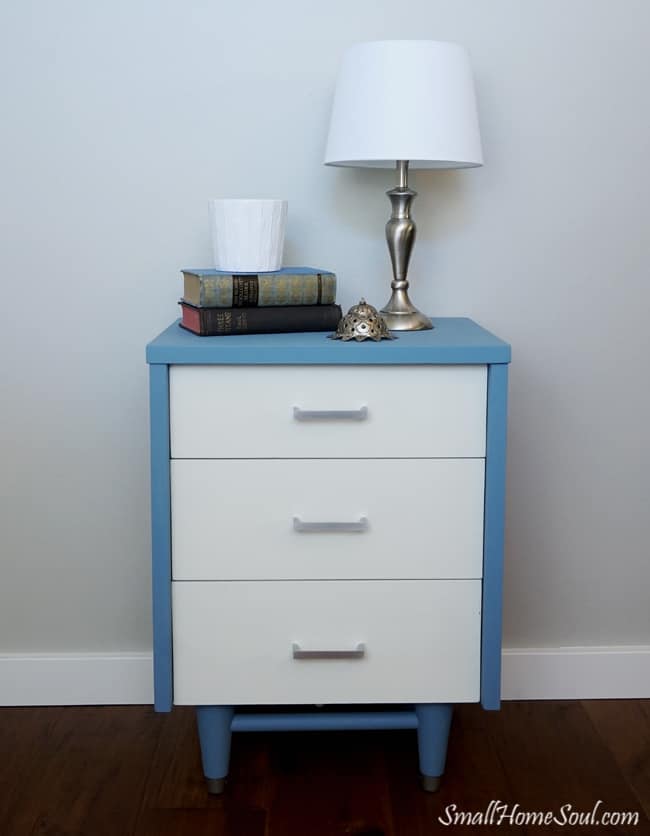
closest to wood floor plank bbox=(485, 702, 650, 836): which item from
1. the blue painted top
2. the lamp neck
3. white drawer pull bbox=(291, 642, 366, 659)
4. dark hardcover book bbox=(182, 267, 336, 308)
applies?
white drawer pull bbox=(291, 642, 366, 659)

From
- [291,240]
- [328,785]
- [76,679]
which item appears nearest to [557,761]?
[328,785]

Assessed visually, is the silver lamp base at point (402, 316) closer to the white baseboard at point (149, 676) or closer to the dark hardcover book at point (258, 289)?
the dark hardcover book at point (258, 289)

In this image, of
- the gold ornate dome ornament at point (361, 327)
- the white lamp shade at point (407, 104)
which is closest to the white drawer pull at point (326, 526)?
the gold ornate dome ornament at point (361, 327)

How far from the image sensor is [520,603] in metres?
2.00

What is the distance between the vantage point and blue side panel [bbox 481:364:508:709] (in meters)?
1.53

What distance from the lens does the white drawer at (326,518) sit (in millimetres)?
1539

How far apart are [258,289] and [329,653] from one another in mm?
555

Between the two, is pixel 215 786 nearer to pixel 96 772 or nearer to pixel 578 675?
pixel 96 772

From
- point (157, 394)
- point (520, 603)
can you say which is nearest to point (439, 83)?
point (157, 394)

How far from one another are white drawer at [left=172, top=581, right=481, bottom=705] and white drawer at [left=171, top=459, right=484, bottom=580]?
3cm

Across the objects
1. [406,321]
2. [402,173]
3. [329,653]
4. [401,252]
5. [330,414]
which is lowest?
[329,653]

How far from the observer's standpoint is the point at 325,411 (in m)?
1.52

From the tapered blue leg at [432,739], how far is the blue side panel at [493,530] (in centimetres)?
8

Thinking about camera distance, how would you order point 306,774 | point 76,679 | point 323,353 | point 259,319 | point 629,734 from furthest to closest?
point 76,679
point 629,734
point 306,774
point 259,319
point 323,353
